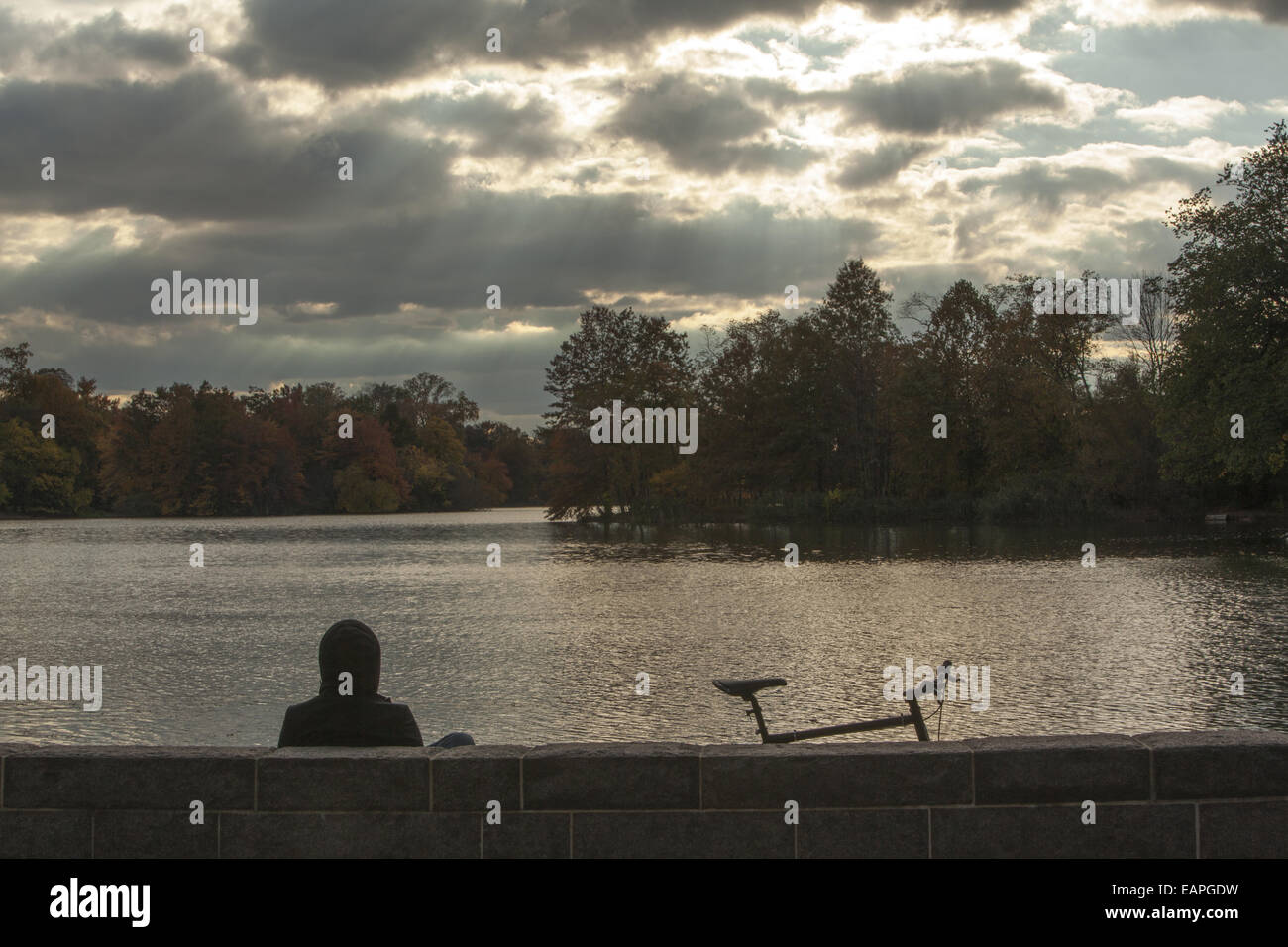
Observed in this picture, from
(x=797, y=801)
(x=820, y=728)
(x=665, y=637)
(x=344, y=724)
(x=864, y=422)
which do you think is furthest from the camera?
(x=864, y=422)

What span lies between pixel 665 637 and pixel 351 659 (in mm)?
11499

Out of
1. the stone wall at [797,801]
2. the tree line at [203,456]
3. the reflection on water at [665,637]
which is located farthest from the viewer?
the tree line at [203,456]

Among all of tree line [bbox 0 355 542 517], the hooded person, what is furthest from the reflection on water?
tree line [bbox 0 355 542 517]

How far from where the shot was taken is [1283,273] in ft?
114

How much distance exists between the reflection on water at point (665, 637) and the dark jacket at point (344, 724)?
14.8 ft

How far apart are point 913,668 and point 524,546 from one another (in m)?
31.8

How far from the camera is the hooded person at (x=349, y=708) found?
17.2ft

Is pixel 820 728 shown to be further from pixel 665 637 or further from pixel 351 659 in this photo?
pixel 665 637

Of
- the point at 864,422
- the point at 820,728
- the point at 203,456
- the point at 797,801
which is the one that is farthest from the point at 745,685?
the point at 203,456

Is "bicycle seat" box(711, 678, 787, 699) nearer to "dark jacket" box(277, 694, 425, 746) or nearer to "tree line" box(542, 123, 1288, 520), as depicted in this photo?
"dark jacket" box(277, 694, 425, 746)

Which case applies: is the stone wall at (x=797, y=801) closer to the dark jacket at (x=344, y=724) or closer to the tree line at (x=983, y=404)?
the dark jacket at (x=344, y=724)

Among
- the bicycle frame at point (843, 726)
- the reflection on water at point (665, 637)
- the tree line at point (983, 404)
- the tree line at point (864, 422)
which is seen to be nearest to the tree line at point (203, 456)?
the tree line at point (864, 422)

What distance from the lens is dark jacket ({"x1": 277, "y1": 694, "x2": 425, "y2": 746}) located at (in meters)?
5.23

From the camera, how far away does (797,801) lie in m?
4.39
